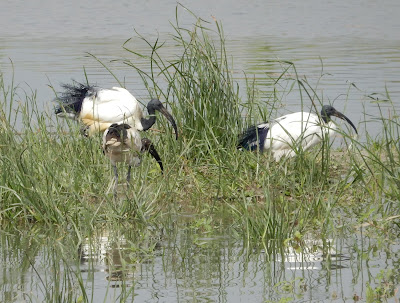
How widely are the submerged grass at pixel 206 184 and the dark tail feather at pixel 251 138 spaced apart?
0.29ft

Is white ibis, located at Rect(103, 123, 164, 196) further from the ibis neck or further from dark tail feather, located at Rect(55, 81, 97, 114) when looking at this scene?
dark tail feather, located at Rect(55, 81, 97, 114)

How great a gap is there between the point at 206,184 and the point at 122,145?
2.27ft

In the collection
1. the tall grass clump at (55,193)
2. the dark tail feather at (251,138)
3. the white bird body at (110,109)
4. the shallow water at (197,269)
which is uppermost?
the white bird body at (110,109)

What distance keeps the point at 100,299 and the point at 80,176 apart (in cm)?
188

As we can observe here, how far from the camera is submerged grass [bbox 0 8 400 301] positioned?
559 centimetres

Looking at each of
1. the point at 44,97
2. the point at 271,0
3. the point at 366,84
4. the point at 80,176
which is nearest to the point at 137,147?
the point at 80,176

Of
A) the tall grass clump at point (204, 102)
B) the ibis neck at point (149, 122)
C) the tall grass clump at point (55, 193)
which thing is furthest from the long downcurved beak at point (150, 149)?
the ibis neck at point (149, 122)

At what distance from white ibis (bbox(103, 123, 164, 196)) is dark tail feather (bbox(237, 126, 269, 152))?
33.5 inches

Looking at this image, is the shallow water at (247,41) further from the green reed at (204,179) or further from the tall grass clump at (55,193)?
the tall grass clump at (55,193)

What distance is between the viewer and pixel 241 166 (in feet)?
22.9

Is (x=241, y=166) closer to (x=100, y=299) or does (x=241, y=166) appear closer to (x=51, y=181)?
(x=51, y=181)

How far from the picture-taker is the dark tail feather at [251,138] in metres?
7.44

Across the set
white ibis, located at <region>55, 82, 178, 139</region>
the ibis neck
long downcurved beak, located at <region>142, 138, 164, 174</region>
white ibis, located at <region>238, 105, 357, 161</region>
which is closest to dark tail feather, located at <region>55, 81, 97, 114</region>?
white ibis, located at <region>55, 82, 178, 139</region>

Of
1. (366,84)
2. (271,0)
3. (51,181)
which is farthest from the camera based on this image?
(271,0)
